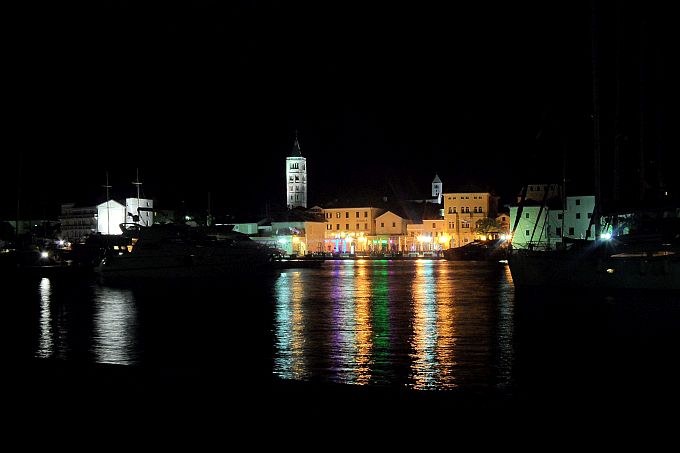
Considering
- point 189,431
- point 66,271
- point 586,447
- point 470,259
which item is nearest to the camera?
point 586,447

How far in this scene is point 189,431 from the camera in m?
7.52

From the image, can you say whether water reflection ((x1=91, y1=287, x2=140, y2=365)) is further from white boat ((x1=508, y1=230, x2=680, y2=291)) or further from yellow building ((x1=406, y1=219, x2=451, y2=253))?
yellow building ((x1=406, y1=219, x2=451, y2=253))

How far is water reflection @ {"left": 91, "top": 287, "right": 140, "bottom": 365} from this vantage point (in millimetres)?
16475

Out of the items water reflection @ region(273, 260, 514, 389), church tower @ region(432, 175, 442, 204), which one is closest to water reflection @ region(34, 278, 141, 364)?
water reflection @ region(273, 260, 514, 389)

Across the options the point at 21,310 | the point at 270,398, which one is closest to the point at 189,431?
the point at 270,398

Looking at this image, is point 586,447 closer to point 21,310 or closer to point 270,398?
point 270,398

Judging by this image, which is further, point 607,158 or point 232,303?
point 607,158

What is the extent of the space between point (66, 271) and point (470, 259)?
5153 centimetres

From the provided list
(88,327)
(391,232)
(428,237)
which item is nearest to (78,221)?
(391,232)

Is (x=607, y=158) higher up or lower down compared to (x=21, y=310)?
higher up

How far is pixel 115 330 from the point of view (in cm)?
2173

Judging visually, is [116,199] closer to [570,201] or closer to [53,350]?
[570,201]

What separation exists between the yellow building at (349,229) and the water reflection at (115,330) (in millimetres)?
83789

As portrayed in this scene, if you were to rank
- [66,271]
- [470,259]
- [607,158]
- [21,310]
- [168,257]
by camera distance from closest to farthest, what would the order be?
[21,310], [168,257], [66,271], [607,158], [470,259]
